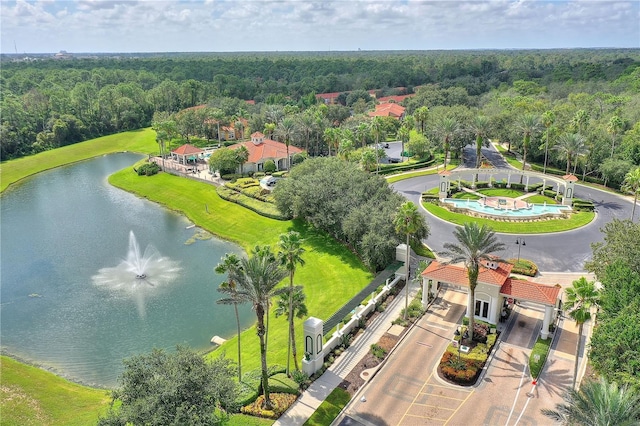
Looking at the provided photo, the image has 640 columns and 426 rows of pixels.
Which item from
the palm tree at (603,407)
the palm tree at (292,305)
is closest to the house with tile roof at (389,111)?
the palm tree at (292,305)

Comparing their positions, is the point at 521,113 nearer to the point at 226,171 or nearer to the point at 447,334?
the point at 226,171

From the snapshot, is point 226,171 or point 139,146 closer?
point 226,171

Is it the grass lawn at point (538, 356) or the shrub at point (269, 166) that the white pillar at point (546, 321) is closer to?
the grass lawn at point (538, 356)

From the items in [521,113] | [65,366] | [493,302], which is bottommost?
[65,366]

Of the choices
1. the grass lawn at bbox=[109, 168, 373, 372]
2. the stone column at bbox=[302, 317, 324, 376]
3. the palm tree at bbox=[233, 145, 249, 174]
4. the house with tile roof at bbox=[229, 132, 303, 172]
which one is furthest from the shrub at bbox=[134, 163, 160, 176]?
the stone column at bbox=[302, 317, 324, 376]

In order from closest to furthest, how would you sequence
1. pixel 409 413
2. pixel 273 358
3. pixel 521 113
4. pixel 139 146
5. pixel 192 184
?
1. pixel 409 413
2. pixel 273 358
3. pixel 192 184
4. pixel 521 113
5. pixel 139 146

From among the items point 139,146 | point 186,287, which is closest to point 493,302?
point 186,287
